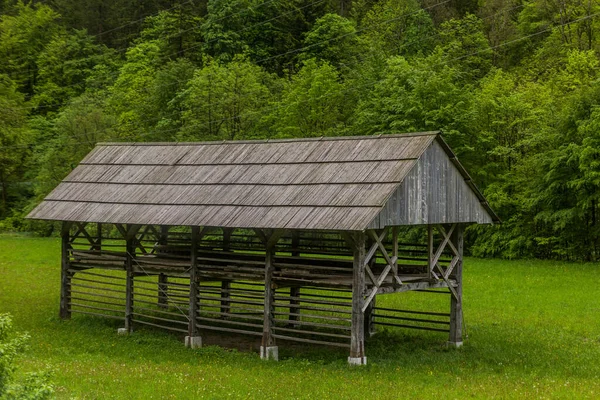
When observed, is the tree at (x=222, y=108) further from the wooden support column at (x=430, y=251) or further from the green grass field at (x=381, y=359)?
the wooden support column at (x=430, y=251)

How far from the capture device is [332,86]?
49156 millimetres

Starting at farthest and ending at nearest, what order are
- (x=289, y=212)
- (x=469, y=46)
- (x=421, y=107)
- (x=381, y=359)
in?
(x=469, y=46) → (x=421, y=107) → (x=289, y=212) → (x=381, y=359)

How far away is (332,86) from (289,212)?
31456 mm

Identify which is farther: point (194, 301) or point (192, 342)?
point (194, 301)

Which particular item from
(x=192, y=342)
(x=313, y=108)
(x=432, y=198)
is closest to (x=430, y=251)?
(x=432, y=198)

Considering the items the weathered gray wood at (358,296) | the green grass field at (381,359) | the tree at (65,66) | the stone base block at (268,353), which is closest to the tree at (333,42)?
the tree at (65,66)

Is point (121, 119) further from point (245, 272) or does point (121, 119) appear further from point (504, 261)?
point (245, 272)

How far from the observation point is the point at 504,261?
37.6 metres

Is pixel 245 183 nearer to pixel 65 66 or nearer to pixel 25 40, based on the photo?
pixel 65 66

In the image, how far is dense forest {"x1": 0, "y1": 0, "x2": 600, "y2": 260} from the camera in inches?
1516

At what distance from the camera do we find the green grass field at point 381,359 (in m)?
14.9

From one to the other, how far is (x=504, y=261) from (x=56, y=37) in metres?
54.5

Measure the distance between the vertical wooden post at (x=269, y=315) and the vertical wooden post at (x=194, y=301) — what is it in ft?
8.43

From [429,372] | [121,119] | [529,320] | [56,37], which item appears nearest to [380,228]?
[429,372]
